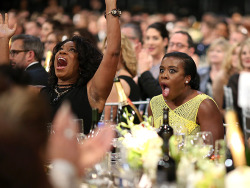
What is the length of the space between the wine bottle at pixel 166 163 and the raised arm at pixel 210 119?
814 millimetres

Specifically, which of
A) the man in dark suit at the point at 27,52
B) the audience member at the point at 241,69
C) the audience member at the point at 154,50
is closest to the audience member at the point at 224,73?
the audience member at the point at 241,69

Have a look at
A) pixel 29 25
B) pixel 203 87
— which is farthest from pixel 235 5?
pixel 203 87

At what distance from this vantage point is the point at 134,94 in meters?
5.64

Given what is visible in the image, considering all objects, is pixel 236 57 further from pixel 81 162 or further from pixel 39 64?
pixel 81 162

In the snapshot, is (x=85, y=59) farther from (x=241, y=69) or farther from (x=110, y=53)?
(x=241, y=69)

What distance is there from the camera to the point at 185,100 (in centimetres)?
414

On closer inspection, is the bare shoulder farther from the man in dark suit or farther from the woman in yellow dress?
the man in dark suit

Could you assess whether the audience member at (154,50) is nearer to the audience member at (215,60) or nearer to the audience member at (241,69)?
the audience member at (241,69)

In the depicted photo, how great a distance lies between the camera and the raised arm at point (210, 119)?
3961mm

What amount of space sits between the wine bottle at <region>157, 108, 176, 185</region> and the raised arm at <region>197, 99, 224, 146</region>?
0.81m

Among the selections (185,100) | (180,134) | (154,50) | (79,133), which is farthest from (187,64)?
(154,50)

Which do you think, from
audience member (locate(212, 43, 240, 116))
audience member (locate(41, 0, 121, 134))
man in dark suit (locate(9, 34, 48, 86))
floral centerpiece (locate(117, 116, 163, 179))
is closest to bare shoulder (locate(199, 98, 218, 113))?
audience member (locate(41, 0, 121, 134))

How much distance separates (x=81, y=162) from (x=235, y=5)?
22611mm

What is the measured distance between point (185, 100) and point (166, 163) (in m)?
1.32
